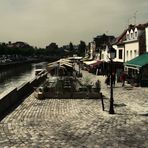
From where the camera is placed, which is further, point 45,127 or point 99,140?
point 45,127

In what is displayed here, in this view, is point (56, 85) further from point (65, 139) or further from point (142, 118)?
point (65, 139)

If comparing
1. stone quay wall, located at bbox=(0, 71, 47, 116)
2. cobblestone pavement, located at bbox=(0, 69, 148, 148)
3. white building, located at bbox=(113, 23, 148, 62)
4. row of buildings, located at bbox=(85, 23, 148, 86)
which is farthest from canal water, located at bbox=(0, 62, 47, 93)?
cobblestone pavement, located at bbox=(0, 69, 148, 148)

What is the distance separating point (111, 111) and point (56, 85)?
804 centimetres

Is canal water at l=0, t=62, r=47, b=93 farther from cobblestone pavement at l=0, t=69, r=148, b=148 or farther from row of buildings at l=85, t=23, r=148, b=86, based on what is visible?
cobblestone pavement at l=0, t=69, r=148, b=148

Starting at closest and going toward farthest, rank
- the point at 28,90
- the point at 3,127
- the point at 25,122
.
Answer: the point at 3,127
the point at 25,122
the point at 28,90

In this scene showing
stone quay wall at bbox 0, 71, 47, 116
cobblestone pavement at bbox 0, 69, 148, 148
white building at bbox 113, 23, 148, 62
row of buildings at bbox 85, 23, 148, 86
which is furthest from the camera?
white building at bbox 113, 23, 148, 62

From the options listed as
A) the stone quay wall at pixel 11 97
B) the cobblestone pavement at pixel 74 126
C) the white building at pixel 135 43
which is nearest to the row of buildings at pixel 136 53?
the white building at pixel 135 43

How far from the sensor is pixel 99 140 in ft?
41.5

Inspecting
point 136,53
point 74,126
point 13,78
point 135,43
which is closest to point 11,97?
point 74,126

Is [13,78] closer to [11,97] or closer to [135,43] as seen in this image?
[135,43]

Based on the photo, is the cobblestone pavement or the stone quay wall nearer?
the cobblestone pavement

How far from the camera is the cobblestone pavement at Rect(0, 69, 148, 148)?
12.4 meters

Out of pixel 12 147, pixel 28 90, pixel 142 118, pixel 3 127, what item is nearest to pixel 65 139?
pixel 12 147

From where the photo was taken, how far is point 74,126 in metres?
14.9
